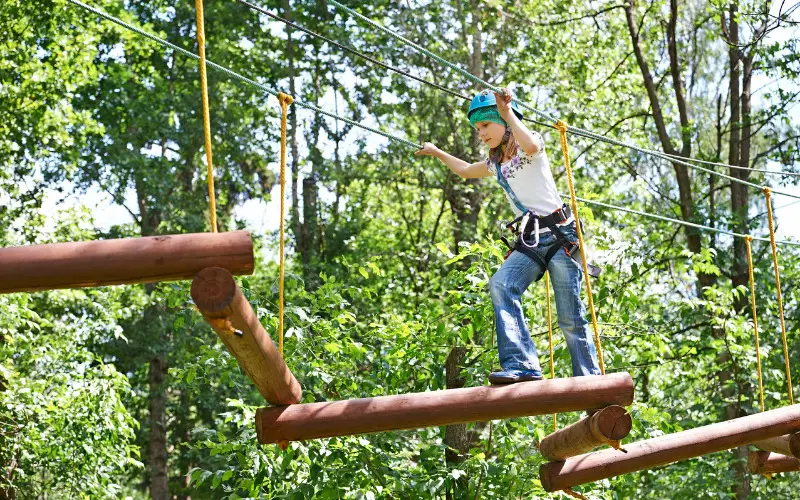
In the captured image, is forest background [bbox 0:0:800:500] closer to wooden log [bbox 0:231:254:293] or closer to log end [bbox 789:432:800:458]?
log end [bbox 789:432:800:458]

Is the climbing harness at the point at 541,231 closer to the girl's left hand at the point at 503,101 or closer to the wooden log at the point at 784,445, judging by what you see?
the girl's left hand at the point at 503,101

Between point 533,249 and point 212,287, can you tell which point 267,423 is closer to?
point 212,287

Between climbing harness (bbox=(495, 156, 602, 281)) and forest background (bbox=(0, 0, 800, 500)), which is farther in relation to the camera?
forest background (bbox=(0, 0, 800, 500))

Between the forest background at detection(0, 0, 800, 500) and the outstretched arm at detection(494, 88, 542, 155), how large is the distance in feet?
8.33

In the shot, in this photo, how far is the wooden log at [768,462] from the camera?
17.2 feet

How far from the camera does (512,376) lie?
11.4 feet

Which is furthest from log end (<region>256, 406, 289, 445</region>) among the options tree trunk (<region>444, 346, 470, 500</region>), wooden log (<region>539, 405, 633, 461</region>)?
tree trunk (<region>444, 346, 470, 500</region>)

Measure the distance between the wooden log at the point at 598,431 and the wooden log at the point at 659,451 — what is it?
0.33m

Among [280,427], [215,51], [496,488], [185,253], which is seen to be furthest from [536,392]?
[215,51]

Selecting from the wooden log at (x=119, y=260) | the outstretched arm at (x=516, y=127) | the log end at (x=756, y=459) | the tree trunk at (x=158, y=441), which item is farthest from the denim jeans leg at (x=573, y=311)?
the tree trunk at (x=158, y=441)

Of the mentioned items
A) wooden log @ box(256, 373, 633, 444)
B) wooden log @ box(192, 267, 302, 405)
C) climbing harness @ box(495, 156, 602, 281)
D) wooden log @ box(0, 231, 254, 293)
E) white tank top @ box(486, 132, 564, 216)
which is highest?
white tank top @ box(486, 132, 564, 216)

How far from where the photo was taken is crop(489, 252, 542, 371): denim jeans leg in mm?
3557

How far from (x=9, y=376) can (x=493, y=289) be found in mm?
6518

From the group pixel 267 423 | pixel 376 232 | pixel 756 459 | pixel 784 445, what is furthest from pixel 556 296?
pixel 376 232
